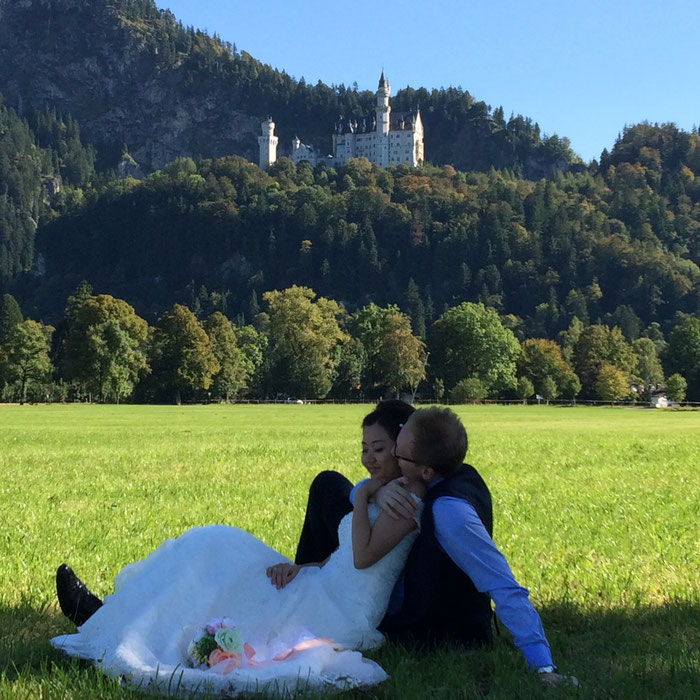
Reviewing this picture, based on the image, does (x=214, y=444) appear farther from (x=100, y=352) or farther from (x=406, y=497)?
(x=100, y=352)

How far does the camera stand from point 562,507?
10.6 m

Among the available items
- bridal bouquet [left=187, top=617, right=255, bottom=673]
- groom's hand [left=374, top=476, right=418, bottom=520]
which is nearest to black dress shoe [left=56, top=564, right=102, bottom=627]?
bridal bouquet [left=187, top=617, right=255, bottom=673]

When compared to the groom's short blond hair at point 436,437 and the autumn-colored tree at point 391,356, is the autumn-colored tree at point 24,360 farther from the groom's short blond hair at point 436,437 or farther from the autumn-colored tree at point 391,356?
the groom's short blond hair at point 436,437

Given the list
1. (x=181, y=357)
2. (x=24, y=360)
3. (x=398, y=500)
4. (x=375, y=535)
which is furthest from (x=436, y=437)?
(x=24, y=360)

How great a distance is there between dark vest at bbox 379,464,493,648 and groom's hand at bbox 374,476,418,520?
0.30 feet

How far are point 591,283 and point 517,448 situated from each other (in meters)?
171

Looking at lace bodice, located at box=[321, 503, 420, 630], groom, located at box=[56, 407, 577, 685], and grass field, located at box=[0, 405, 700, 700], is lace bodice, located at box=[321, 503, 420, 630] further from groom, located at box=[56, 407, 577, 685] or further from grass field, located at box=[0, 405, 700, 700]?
grass field, located at box=[0, 405, 700, 700]

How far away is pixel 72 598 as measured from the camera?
15.9ft

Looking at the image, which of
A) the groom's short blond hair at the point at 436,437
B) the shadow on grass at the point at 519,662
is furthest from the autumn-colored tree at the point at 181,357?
the groom's short blond hair at the point at 436,437

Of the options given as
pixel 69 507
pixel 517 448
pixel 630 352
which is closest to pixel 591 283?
pixel 630 352

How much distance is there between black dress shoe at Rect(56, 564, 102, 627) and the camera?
15.8 feet

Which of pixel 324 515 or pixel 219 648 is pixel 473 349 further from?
pixel 219 648

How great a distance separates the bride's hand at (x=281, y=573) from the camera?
4605mm

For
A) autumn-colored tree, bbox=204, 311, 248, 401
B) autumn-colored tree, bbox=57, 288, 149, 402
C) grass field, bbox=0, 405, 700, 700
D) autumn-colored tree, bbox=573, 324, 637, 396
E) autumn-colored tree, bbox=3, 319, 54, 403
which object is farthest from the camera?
autumn-colored tree, bbox=573, 324, 637, 396
